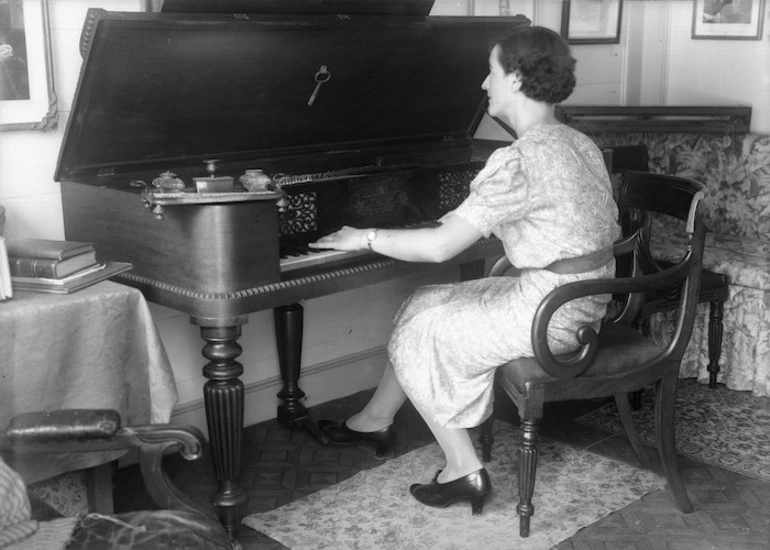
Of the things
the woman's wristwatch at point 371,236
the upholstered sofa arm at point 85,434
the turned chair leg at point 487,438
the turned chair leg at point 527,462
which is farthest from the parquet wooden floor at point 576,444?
the upholstered sofa arm at point 85,434

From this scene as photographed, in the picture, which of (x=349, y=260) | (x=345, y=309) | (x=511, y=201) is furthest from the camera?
(x=345, y=309)

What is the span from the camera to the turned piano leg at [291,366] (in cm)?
378

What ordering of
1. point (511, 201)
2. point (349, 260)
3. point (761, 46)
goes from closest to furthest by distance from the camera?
point (511, 201)
point (349, 260)
point (761, 46)

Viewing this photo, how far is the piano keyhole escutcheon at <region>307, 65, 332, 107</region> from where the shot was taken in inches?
132

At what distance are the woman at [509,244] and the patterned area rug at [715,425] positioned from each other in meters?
0.94

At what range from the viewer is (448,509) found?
3234 millimetres

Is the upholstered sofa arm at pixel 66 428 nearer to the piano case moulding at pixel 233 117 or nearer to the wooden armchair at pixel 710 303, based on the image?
the piano case moulding at pixel 233 117

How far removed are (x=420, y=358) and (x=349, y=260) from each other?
0.38m

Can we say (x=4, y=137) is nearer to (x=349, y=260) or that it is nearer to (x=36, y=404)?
(x=36, y=404)

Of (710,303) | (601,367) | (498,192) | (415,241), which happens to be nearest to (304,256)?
(415,241)

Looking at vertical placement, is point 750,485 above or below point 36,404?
below

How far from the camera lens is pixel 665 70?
17.8 ft

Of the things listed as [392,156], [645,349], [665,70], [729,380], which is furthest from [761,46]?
[645,349]

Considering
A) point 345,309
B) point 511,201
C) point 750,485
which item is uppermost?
point 511,201
